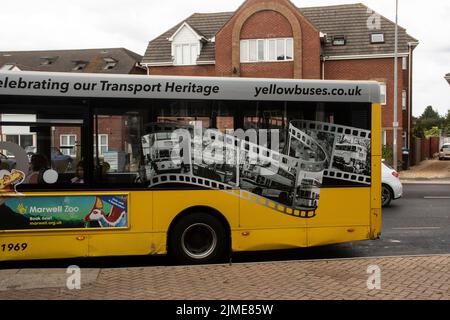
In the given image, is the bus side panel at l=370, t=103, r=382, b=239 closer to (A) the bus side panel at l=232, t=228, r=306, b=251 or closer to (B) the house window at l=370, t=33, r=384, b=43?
(A) the bus side panel at l=232, t=228, r=306, b=251

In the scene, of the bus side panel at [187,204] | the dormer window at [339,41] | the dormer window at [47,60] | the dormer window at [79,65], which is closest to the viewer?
the bus side panel at [187,204]

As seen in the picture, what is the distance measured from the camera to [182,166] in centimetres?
746

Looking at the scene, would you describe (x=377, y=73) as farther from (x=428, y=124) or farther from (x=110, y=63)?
(x=428, y=124)

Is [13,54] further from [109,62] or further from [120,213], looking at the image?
[120,213]

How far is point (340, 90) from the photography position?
26.0 feet

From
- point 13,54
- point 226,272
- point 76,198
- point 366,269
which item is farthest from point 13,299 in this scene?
point 13,54

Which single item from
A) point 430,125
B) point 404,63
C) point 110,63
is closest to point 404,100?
point 404,63

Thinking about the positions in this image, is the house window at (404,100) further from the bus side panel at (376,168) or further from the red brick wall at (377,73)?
the bus side panel at (376,168)

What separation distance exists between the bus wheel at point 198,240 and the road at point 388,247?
598 mm

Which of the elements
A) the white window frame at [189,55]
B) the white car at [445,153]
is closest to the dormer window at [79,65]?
the white window frame at [189,55]

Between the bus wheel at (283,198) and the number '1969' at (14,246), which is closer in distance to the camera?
the number '1969' at (14,246)

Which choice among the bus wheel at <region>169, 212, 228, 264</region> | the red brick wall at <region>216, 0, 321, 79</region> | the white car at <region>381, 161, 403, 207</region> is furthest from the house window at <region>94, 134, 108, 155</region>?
the red brick wall at <region>216, 0, 321, 79</region>

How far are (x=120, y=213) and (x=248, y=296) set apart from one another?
8.56 feet

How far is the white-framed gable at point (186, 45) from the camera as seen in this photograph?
122 feet
